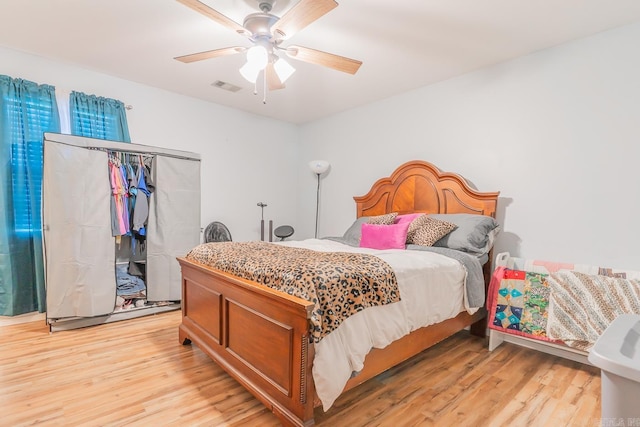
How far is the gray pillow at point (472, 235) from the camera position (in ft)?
8.76

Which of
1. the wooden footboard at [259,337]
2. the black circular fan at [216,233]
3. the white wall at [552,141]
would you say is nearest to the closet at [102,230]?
the black circular fan at [216,233]

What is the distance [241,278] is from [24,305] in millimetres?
2572

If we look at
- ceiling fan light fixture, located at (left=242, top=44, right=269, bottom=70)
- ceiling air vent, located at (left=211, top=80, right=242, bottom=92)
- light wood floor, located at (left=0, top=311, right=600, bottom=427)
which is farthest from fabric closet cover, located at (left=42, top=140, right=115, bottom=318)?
ceiling fan light fixture, located at (left=242, top=44, right=269, bottom=70)

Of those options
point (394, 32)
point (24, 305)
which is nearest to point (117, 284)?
point (24, 305)

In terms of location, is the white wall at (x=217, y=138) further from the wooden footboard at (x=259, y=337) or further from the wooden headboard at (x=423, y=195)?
the wooden footboard at (x=259, y=337)

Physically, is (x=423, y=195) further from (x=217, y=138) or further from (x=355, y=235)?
(x=217, y=138)

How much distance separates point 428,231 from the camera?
9.28 feet

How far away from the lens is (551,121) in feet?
8.75

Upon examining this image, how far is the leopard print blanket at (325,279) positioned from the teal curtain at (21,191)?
2219 mm

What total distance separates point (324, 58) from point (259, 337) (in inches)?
74.9

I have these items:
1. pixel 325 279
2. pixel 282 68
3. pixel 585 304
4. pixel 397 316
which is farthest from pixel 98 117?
pixel 585 304

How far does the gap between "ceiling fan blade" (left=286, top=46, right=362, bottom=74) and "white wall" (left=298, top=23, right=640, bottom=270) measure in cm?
157

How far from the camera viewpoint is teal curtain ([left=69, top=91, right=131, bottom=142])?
3.19m

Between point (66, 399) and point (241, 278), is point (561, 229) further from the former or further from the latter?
point (66, 399)
